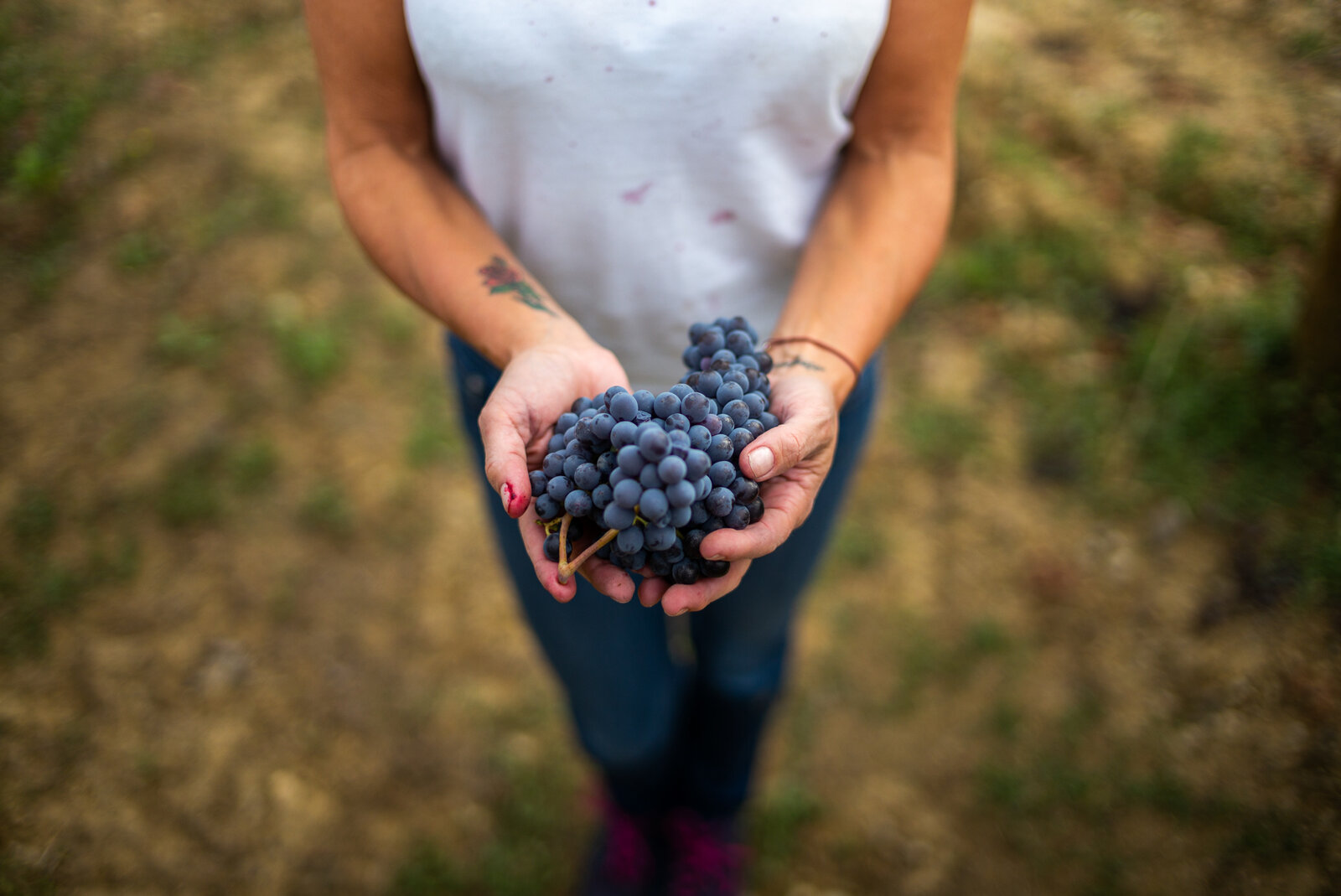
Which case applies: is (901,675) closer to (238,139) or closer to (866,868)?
(866,868)

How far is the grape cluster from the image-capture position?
1255mm

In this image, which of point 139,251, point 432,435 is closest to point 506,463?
point 432,435

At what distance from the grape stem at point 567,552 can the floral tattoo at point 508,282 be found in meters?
0.49

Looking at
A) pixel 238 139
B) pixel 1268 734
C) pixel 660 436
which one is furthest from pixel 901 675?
pixel 238 139

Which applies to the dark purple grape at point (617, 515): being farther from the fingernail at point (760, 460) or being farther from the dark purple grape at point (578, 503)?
the fingernail at point (760, 460)

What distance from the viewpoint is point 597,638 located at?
6.13ft

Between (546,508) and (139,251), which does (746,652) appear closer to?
(546,508)

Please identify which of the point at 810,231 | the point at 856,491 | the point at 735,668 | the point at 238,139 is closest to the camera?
the point at 810,231

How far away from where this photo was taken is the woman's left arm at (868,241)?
1.45 metres

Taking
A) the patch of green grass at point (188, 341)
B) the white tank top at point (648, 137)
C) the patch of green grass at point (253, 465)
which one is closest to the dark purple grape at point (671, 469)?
the white tank top at point (648, 137)

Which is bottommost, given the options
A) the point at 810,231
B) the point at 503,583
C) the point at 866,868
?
the point at 866,868

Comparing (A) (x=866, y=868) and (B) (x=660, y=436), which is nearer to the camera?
(B) (x=660, y=436)

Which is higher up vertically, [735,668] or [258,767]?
[735,668]

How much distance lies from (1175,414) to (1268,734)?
1372mm
